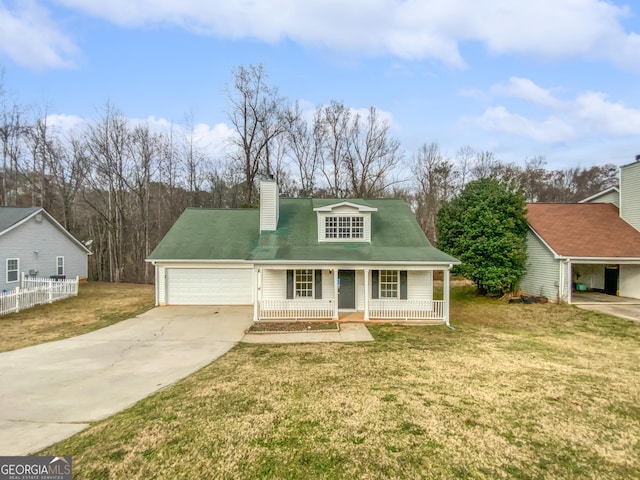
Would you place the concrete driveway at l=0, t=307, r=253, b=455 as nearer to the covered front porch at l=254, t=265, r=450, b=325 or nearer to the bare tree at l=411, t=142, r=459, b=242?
the covered front porch at l=254, t=265, r=450, b=325

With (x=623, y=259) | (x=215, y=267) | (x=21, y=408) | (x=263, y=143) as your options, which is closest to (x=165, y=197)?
(x=263, y=143)

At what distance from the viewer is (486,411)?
526cm

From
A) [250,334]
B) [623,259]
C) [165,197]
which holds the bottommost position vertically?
[250,334]

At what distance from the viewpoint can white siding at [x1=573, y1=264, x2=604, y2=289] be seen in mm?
18812

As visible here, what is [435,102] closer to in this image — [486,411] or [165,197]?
[486,411]

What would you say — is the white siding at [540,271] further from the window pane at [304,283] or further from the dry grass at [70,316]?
the dry grass at [70,316]

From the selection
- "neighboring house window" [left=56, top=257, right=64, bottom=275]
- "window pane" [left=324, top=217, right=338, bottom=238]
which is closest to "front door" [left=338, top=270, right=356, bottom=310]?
"window pane" [left=324, top=217, right=338, bottom=238]

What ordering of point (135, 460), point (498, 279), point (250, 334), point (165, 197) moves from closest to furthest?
point (135, 460)
point (250, 334)
point (498, 279)
point (165, 197)

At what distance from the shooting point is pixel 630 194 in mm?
16938

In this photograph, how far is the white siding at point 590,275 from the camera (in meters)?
18.8

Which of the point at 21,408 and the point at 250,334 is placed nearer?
the point at 21,408

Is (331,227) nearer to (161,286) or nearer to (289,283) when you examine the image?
(289,283)

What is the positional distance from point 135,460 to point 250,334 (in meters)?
6.51

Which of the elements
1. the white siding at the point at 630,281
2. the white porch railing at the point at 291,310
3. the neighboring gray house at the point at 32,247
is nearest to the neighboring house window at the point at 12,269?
the neighboring gray house at the point at 32,247
